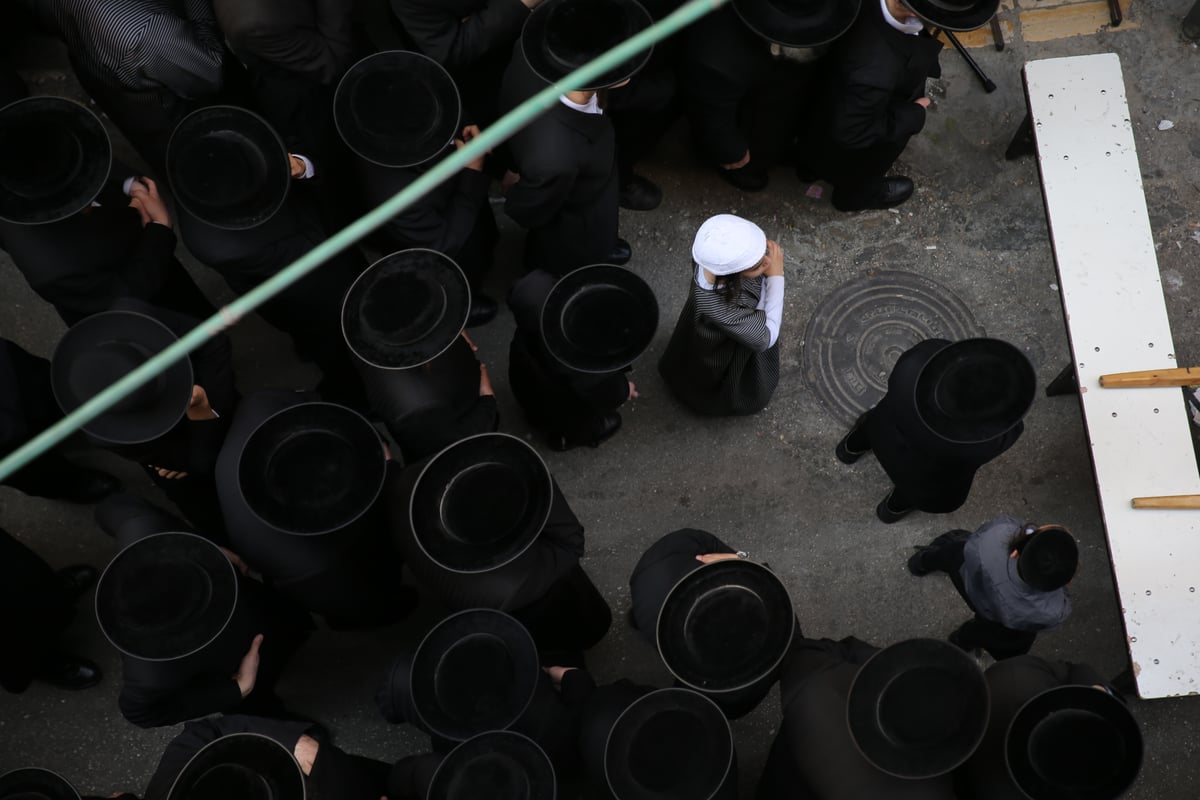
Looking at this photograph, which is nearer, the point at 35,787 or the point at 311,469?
the point at 35,787

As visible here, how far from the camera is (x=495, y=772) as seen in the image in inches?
134

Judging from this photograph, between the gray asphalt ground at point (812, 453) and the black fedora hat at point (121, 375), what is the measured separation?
174 centimetres

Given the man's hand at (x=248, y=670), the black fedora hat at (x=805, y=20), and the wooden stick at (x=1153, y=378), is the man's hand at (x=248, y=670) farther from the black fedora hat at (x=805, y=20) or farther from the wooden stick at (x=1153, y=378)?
the wooden stick at (x=1153, y=378)

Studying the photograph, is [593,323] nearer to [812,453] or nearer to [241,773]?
[812,453]

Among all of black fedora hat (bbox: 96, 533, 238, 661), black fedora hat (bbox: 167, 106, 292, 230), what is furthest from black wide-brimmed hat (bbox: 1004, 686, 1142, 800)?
black fedora hat (bbox: 167, 106, 292, 230)

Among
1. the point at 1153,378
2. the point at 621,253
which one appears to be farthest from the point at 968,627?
the point at 621,253

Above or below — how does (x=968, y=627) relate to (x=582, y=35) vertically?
below

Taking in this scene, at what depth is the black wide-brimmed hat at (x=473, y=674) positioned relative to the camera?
3.61 meters

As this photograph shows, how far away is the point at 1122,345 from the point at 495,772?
3.76 meters

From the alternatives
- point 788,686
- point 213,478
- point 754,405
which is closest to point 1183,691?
point 788,686

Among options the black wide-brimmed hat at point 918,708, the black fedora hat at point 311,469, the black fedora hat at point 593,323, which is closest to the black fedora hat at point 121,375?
the black fedora hat at point 311,469

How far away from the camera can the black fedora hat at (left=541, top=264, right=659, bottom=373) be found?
423 centimetres

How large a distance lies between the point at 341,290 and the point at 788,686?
2.76m

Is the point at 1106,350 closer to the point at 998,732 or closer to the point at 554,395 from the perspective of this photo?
the point at 998,732
